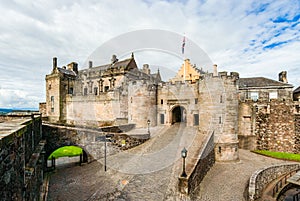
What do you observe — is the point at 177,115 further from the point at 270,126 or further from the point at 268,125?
the point at 270,126

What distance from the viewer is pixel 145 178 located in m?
10.6

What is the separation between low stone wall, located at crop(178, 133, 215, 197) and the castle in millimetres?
1365

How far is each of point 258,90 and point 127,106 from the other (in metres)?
18.4

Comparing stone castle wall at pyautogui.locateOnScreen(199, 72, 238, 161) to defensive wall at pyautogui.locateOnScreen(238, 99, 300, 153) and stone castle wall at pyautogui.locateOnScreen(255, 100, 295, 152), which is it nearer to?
defensive wall at pyautogui.locateOnScreen(238, 99, 300, 153)

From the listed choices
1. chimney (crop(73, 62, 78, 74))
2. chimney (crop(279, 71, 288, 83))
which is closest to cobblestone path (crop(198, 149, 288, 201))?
chimney (crop(279, 71, 288, 83))

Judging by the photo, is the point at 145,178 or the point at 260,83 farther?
the point at 260,83

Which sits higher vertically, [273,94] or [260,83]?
[260,83]

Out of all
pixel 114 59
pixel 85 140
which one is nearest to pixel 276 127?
pixel 85 140

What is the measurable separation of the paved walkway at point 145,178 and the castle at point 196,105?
2837mm

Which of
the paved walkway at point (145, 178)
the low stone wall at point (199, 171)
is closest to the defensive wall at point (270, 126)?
the paved walkway at point (145, 178)

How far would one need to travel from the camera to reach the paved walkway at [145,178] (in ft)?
29.9

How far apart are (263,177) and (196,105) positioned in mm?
10576

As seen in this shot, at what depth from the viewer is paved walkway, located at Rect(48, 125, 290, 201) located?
910 cm

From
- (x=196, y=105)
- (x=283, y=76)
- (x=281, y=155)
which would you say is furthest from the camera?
(x=283, y=76)
